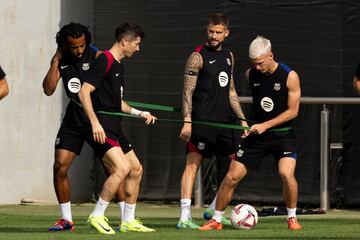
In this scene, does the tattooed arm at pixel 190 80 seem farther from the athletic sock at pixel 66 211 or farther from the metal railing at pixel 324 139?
the metal railing at pixel 324 139

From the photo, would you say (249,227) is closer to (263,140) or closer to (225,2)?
(263,140)

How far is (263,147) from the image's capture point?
505 inches

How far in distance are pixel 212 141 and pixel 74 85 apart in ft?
5.41

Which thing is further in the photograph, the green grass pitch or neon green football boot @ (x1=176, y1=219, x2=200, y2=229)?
neon green football boot @ (x1=176, y1=219, x2=200, y2=229)

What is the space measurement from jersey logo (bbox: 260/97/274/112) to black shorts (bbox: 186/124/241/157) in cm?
70

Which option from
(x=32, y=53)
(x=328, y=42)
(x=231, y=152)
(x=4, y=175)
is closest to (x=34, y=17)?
(x=32, y=53)

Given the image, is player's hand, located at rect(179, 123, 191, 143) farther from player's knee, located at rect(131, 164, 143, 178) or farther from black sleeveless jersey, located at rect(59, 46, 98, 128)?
black sleeveless jersey, located at rect(59, 46, 98, 128)

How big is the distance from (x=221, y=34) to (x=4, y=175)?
5422 millimetres

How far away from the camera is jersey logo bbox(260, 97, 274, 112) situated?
12.8 m

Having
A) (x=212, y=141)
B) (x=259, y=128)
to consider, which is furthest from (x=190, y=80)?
(x=259, y=128)

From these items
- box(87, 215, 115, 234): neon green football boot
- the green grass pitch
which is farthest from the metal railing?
box(87, 215, 115, 234): neon green football boot

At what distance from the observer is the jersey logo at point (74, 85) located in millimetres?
12680

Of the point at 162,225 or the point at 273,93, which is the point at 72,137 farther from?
the point at 273,93

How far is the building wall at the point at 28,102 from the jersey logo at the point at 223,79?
16.1ft
